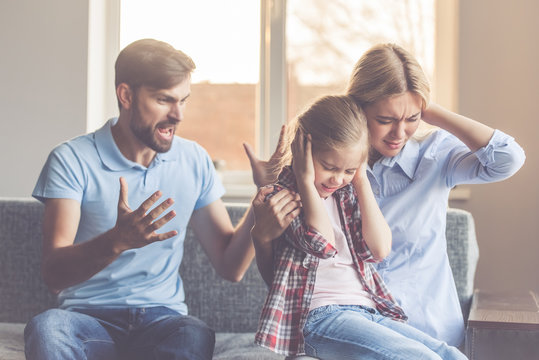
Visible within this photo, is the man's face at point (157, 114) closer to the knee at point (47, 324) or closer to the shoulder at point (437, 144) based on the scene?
the knee at point (47, 324)

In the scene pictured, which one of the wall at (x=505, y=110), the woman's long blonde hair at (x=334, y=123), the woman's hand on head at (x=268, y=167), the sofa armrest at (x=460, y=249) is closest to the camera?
the woman's long blonde hair at (x=334, y=123)

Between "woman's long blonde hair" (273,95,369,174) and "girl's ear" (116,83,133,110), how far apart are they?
22.7 inches

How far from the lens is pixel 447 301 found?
5.33 ft

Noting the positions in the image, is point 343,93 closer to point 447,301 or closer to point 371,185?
point 371,185

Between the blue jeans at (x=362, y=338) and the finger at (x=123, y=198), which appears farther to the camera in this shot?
the finger at (x=123, y=198)

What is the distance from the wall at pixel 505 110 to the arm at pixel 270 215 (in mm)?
1385

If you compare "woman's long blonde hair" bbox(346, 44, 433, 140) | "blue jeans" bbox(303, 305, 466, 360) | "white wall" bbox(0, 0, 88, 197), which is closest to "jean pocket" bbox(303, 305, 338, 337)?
"blue jeans" bbox(303, 305, 466, 360)

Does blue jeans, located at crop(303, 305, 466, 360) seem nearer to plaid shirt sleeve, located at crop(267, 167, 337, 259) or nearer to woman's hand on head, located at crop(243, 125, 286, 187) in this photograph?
plaid shirt sleeve, located at crop(267, 167, 337, 259)

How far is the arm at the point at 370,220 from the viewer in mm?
1449

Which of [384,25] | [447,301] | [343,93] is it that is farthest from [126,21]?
[447,301]

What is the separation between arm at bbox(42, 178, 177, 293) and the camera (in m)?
1.44

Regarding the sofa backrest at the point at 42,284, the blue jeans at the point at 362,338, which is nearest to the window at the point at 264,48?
the sofa backrest at the point at 42,284

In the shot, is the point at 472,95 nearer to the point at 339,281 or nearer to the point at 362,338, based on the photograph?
the point at 339,281

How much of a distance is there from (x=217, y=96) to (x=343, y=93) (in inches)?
59.0
